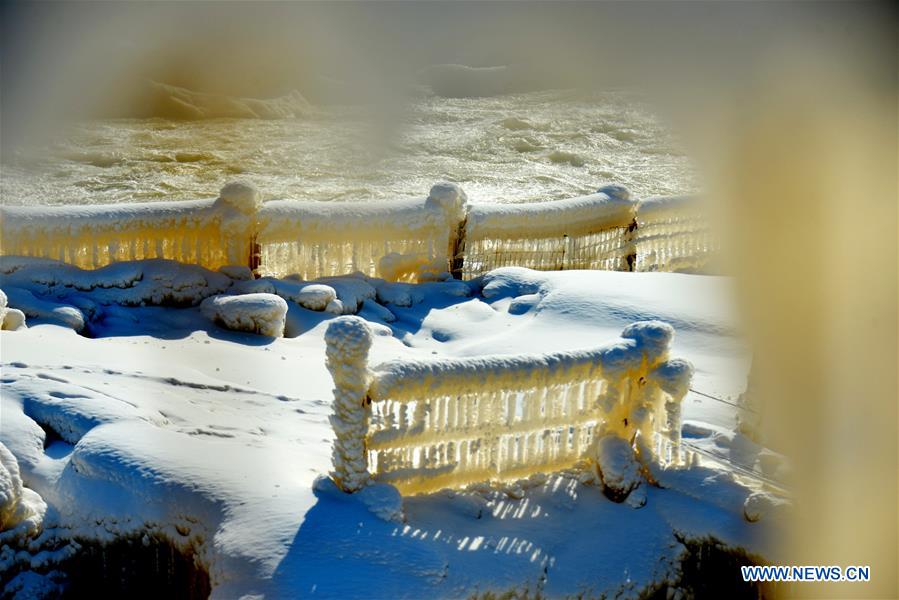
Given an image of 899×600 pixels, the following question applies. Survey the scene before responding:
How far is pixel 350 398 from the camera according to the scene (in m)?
3.52

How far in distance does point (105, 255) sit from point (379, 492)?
3880 millimetres

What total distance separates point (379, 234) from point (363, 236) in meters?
0.13

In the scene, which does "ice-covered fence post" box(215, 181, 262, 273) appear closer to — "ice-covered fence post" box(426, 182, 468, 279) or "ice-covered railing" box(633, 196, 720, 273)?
"ice-covered fence post" box(426, 182, 468, 279)

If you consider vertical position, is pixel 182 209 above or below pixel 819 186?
below

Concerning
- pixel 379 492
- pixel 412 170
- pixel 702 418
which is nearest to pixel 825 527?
pixel 702 418

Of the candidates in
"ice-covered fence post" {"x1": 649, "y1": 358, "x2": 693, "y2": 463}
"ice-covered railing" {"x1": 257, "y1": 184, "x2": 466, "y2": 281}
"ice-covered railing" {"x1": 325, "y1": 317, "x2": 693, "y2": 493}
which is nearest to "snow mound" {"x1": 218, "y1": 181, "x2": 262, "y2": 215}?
"ice-covered railing" {"x1": 257, "y1": 184, "x2": 466, "y2": 281}

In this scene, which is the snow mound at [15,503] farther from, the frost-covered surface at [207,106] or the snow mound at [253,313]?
the frost-covered surface at [207,106]

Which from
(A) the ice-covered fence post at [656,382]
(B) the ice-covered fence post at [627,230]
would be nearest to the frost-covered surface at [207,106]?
(B) the ice-covered fence post at [627,230]

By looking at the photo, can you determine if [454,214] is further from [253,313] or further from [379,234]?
[253,313]

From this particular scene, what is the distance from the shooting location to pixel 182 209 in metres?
6.58

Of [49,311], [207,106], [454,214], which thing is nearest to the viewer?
[49,311]

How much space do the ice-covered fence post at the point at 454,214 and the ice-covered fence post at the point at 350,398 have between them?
3572mm

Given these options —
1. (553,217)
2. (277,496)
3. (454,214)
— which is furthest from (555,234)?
(277,496)

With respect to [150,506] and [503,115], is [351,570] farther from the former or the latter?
[503,115]
